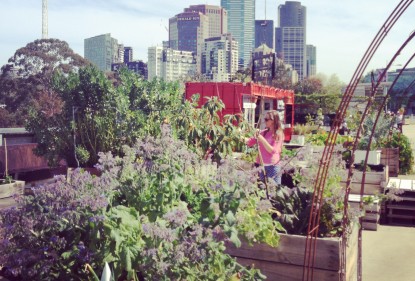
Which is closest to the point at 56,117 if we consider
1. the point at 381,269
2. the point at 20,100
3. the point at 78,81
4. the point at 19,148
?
the point at 78,81

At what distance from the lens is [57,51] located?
35.8 m

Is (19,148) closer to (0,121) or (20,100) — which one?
(0,121)

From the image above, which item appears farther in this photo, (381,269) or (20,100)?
(20,100)

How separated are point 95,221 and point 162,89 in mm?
6716

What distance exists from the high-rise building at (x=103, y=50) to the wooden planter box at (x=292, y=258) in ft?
421

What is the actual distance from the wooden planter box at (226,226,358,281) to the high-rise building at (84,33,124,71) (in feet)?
A: 421

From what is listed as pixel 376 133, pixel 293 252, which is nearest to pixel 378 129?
pixel 376 133

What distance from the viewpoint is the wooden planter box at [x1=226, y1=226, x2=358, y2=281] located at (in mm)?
2943

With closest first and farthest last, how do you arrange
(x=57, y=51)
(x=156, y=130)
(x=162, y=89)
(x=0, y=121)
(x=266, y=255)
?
(x=266, y=255), (x=156, y=130), (x=162, y=89), (x=0, y=121), (x=57, y=51)

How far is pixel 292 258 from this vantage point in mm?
3033

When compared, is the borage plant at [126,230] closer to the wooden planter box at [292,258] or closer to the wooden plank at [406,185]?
the wooden planter box at [292,258]

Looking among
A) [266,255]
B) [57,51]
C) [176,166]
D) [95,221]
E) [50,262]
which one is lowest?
[266,255]

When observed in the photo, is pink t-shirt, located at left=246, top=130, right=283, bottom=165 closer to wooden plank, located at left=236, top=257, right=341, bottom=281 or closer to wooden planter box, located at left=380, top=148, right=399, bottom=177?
wooden plank, located at left=236, top=257, right=341, bottom=281

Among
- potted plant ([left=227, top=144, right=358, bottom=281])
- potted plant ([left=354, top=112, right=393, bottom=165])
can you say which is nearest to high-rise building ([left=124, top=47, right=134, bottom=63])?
potted plant ([left=354, top=112, right=393, bottom=165])
